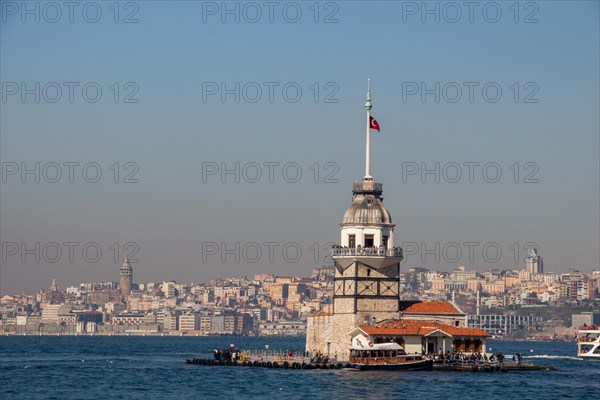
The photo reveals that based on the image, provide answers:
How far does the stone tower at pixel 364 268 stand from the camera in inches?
4067

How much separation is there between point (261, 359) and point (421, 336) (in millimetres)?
16498

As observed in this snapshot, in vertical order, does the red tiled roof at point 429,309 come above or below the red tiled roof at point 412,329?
above

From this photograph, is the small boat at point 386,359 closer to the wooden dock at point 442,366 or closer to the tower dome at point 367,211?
the wooden dock at point 442,366

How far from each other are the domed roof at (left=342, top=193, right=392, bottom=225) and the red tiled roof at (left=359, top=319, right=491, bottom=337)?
756 centimetres

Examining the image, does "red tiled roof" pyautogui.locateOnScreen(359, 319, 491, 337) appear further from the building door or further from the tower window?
the tower window

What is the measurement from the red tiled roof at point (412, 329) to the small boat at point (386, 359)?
1.20m

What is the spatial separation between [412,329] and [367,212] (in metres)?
9.51

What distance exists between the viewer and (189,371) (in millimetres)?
108938

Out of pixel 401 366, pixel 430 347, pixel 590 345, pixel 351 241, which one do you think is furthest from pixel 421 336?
pixel 590 345

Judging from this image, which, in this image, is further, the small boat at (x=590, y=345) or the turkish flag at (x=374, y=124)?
the small boat at (x=590, y=345)

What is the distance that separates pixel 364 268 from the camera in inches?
4085

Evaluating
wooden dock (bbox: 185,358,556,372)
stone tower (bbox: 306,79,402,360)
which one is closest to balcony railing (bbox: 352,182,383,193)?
stone tower (bbox: 306,79,402,360)

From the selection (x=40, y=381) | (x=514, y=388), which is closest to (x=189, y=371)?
(x=40, y=381)

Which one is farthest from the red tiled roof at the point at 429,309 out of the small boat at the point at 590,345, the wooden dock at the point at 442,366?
the small boat at the point at 590,345
